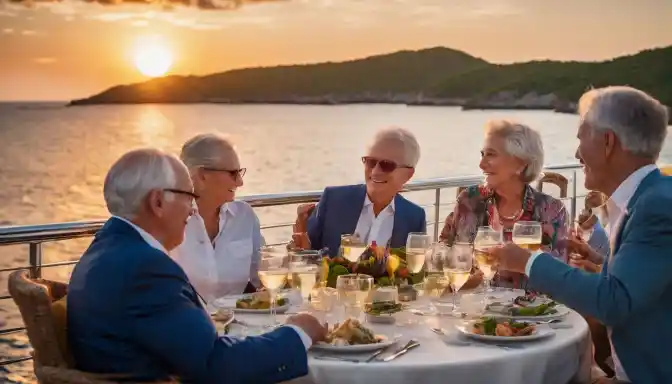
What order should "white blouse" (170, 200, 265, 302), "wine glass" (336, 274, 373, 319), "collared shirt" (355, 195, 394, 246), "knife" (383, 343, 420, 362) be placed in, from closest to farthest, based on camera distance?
"knife" (383, 343, 420, 362)
"wine glass" (336, 274, 373, 319)
"white blouse" (170, 200, 265, 302)
"collared shirt" (355, 195, 394, 246)

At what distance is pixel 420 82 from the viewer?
378 inches

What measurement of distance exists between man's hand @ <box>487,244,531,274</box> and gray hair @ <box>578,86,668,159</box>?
40 cm

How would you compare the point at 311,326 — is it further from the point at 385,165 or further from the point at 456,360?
the point at 385,165

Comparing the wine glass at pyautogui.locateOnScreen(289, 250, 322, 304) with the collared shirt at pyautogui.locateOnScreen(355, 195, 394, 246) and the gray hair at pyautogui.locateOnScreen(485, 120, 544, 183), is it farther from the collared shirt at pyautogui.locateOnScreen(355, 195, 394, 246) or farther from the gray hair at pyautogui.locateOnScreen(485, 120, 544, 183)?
the gray hair at pyautogui.locateOnScreen(485, 120, 544, 183)

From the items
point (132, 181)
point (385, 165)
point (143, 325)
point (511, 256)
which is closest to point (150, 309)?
point (143, 325)

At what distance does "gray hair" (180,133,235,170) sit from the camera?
3223 mm

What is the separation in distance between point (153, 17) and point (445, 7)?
7.21 meters

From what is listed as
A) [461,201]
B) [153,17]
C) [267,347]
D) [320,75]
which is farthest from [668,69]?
[153,17]

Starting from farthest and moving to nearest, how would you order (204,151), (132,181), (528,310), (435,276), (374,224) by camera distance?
1. (374,224)
2. (204,151)
3. (435,276)
4. (528,310)
5. (132,181)

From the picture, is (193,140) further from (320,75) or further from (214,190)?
(320,75)

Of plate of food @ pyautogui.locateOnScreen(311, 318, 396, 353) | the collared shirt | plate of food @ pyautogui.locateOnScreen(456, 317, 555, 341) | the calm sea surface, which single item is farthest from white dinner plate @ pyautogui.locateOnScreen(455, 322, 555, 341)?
the calm sea surface

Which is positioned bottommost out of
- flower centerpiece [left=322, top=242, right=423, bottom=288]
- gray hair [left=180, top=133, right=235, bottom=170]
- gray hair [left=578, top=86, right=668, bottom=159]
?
flower centerpiece [left=322, top=242, right=423, bottom=288]

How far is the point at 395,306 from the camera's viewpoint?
8.09ft

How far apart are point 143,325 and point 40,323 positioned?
265 mm
